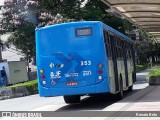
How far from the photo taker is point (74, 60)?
15.7 meters

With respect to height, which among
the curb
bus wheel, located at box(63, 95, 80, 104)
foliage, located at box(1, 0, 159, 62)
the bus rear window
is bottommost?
the curb

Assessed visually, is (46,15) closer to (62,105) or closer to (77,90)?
(62,105)

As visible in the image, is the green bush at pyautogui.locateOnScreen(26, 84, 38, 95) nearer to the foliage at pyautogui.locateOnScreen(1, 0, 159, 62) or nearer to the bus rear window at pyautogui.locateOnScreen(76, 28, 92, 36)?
the foliage at pyautogui.locateOnScreen(1, 0, 159, 62)

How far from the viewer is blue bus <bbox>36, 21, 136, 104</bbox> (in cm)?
1559

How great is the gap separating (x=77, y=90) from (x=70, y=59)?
3.72ft

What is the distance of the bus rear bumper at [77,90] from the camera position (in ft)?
50.6

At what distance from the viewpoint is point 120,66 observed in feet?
62.0

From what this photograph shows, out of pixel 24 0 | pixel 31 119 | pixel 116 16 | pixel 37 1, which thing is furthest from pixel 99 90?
pixel 24 0

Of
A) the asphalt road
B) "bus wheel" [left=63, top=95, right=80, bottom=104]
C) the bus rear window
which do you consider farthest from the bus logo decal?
"bus wheel" [left=63, top=95, right=80, bottom=104]

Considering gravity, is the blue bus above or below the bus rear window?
below

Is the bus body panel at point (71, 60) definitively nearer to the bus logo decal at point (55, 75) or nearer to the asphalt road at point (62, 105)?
the bus logo decal at point (55, 75)

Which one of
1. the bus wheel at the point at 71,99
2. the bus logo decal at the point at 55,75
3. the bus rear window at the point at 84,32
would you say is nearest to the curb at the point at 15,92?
the bus wheel at the point at 71,99

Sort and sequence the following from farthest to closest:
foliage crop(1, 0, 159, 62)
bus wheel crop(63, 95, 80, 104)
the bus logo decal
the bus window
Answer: foliage crop(1, 0, 159, 62), bus wheel crop(63, 95, 80, 104), the bus window, the bus logo decal

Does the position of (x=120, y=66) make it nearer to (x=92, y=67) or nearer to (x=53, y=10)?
(x=92, y=67)
